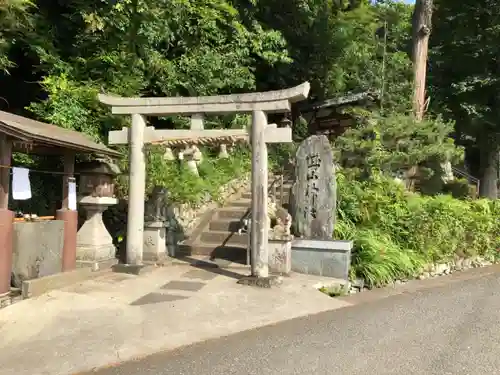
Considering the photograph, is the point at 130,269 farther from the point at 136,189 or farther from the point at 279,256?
the point at 279,256

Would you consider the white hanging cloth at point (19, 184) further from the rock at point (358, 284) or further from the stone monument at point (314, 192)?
the rock at point (358, 284)

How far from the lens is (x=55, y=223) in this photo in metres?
7.71

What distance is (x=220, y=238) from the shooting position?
11.0 meters

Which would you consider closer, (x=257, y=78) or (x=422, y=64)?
(x=422, y=64)

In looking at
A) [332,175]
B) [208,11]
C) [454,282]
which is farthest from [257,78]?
[454,282]

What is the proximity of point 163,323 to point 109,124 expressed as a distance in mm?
6584

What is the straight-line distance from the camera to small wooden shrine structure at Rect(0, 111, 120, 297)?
6.42m

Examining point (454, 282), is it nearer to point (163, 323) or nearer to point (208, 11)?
point (163, 323)

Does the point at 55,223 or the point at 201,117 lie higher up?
the point at 201,117

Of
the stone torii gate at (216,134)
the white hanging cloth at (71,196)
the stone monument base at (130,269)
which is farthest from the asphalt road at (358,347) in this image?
the white hanging cloth at (71,196)

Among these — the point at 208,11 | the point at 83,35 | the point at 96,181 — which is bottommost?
the point at 96,181

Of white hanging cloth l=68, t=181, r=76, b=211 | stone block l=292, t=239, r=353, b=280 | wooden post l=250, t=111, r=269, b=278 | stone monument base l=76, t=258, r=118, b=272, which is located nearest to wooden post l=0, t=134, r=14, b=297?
white hanging cloth l=68, t=181, r=76, b=211

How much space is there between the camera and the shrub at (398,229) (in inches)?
374

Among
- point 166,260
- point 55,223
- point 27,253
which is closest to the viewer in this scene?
point 27,253
